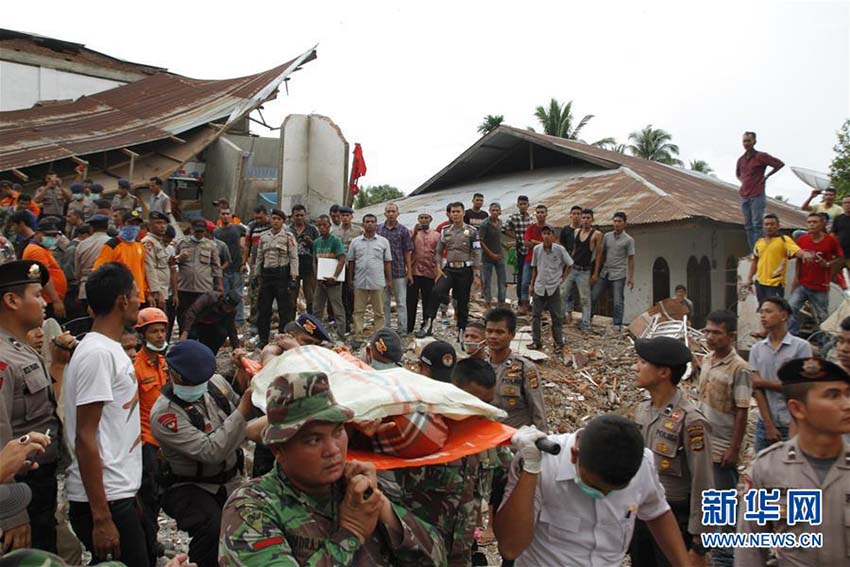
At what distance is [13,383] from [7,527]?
0.58 m

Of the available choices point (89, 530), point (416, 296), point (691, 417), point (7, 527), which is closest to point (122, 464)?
point (89, 530)

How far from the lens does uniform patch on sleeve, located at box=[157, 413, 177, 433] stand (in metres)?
2.87

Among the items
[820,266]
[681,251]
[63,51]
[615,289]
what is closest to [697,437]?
[820,266]

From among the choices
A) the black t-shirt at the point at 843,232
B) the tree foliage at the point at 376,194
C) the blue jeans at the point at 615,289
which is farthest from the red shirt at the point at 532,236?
the tree foliage at the point at 376,194

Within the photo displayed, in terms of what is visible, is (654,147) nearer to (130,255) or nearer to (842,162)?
(842,162)

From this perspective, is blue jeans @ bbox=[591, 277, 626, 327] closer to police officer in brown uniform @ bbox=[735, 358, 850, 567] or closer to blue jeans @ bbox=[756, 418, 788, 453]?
blue jeans @ bbox=[756, 418, 788, 453]

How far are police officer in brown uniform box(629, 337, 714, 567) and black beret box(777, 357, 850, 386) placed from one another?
0.57m

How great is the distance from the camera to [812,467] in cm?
265

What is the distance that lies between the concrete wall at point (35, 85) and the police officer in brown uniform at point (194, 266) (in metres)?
15.7

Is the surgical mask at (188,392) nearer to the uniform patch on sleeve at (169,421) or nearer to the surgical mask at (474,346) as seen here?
the uniform patch on sleeve at (169,421)

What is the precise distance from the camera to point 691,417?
3.36 meters

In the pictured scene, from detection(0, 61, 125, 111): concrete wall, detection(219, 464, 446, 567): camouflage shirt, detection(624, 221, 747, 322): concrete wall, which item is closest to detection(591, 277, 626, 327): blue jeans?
detection(624, 221, 747, 322): concrete wall

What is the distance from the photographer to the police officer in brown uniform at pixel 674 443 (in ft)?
10.7

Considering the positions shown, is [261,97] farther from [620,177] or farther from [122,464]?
[122,464]
